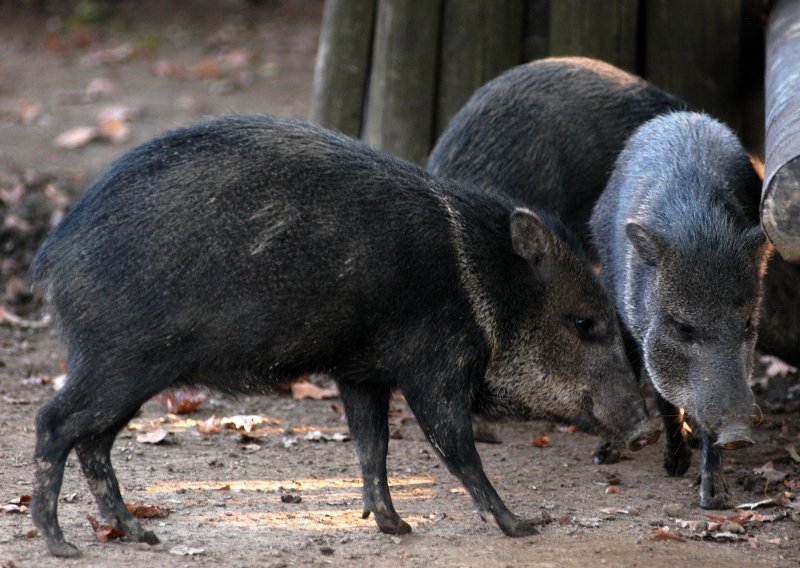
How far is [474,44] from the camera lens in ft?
23.6

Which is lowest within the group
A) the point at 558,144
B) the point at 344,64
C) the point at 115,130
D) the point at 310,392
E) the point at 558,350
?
the point at 310,392

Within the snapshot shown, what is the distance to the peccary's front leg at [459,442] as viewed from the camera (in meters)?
4.57

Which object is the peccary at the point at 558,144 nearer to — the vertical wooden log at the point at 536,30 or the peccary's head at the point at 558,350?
the vertical wooden log at the point at 536,30

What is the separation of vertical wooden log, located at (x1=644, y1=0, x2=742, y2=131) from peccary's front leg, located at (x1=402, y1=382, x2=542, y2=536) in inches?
131

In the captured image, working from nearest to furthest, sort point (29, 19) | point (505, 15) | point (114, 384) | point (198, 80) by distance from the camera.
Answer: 1. point (114, 384)
2. point (505, 15)
3. point (198, 80)
4. point (29, 19)

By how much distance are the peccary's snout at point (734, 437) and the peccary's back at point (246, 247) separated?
1149mm

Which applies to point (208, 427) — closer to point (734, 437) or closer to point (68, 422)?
point (68, 422)

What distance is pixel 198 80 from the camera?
12.5m

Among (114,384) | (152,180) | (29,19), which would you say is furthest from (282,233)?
(29,19)

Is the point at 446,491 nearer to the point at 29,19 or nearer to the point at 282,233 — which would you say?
the point at 282,233

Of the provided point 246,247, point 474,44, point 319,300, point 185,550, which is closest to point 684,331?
point 319,300

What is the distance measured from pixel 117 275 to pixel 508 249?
152cm

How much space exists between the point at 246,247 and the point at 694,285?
1.87 metres

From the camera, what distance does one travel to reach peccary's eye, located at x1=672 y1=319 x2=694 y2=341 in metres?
5.03
